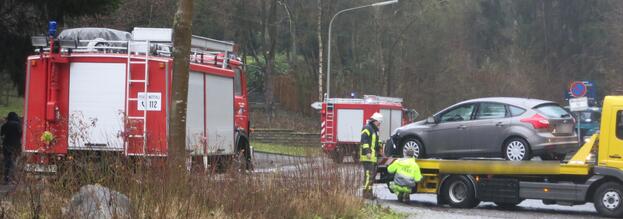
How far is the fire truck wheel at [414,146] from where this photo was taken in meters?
19.4

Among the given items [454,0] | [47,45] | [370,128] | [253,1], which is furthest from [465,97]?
[47,45]

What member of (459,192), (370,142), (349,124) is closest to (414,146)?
(459,192)

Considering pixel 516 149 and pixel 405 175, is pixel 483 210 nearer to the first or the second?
pixel 516 149

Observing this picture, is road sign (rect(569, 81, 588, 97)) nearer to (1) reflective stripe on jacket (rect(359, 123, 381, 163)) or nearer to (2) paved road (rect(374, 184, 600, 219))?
(2) paved road (rect(374, 184, 600, 219))

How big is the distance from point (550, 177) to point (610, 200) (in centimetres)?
122

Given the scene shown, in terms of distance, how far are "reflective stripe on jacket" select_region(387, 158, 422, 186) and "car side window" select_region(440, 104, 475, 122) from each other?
1.29m

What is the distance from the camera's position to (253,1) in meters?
49.2

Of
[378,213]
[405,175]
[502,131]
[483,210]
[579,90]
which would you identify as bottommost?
[483,210]

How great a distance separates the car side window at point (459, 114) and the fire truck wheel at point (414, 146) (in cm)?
80

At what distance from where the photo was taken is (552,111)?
1792cm

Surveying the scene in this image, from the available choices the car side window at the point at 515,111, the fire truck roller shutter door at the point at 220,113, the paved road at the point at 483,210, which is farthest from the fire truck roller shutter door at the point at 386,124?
the fire truck roller shutter door at the point at 220,113

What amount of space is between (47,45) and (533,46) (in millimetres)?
46104

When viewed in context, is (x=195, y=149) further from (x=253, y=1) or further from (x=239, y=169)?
(x=253, y=1)

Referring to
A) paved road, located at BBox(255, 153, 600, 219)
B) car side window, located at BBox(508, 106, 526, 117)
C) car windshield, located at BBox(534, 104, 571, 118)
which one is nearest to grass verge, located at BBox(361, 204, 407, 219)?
paved road, located at BBox(255, 153, 600, 219)
